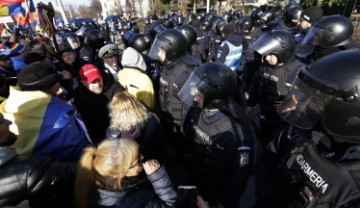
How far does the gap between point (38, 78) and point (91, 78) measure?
69cm

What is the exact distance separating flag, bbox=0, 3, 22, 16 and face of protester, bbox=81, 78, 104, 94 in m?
8.46

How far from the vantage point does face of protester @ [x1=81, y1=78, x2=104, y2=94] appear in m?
2.82


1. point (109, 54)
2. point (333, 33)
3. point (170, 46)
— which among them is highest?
point (333, 33)

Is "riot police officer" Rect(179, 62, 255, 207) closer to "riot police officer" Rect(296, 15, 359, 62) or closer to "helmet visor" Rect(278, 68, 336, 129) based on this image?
"helmet visor" Rect(278, 68, 336, 129)

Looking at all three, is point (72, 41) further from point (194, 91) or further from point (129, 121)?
point (194, 91)

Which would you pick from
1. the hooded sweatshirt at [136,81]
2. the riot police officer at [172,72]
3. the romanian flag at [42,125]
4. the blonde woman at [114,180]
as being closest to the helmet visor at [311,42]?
the riot police officer at [172,72]

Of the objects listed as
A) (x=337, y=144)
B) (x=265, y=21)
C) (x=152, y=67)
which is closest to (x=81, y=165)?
(x=337, y=144)

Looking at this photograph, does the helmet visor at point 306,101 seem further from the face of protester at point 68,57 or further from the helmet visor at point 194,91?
the face of protester at point 68,57

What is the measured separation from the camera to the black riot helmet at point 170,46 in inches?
133

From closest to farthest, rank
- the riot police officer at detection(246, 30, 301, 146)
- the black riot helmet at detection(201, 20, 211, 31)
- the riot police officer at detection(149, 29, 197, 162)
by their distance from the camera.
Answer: the riot police officer at detection(246, 30, 301, 146) → the riot police officer at detection(149, 29, 197, 162) → the black riot helmet at detection(201, 20, 211, 31)

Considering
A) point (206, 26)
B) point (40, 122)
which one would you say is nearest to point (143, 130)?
point (40, 122)

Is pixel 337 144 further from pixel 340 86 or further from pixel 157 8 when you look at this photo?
pixel 157 8

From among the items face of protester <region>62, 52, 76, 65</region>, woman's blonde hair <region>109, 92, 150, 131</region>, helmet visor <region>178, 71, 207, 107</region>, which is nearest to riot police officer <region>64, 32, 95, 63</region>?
face of protester <region>62, 52, 76, 65</region>

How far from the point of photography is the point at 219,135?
1929 mm
